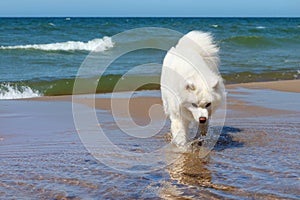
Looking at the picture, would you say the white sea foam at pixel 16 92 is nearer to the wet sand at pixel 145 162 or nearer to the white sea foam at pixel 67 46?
the wet sand at pixel 145 162

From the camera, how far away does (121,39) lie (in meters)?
23.7

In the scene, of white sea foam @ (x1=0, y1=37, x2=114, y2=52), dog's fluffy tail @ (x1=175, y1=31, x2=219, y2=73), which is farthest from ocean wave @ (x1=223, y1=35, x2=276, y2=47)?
dog's fluffy tail @ (x1=175, y1=31, x2=219, y2=73)

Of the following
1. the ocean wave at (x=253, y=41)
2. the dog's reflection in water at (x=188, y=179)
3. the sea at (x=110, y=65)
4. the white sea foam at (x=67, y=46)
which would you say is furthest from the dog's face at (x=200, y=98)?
the ocean wave at (x=253, y=41)

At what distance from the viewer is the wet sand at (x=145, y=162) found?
395cm

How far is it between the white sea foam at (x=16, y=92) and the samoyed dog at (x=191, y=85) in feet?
17.8

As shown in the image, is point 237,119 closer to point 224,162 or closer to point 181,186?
point 224,162

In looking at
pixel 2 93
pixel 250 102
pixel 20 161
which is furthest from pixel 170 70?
pixel 2 93

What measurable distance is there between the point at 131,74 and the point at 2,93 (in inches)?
145

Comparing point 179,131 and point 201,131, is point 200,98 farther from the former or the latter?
point 201,131

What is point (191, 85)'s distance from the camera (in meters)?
4.77

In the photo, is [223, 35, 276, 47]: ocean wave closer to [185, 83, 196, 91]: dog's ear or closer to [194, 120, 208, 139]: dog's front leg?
[194, 120, 208, 139]: dog's front leg

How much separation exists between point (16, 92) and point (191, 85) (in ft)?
22.3

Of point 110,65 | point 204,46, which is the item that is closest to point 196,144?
point 204,46

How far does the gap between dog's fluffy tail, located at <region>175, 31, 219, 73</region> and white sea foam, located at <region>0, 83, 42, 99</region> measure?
18.2 ft
